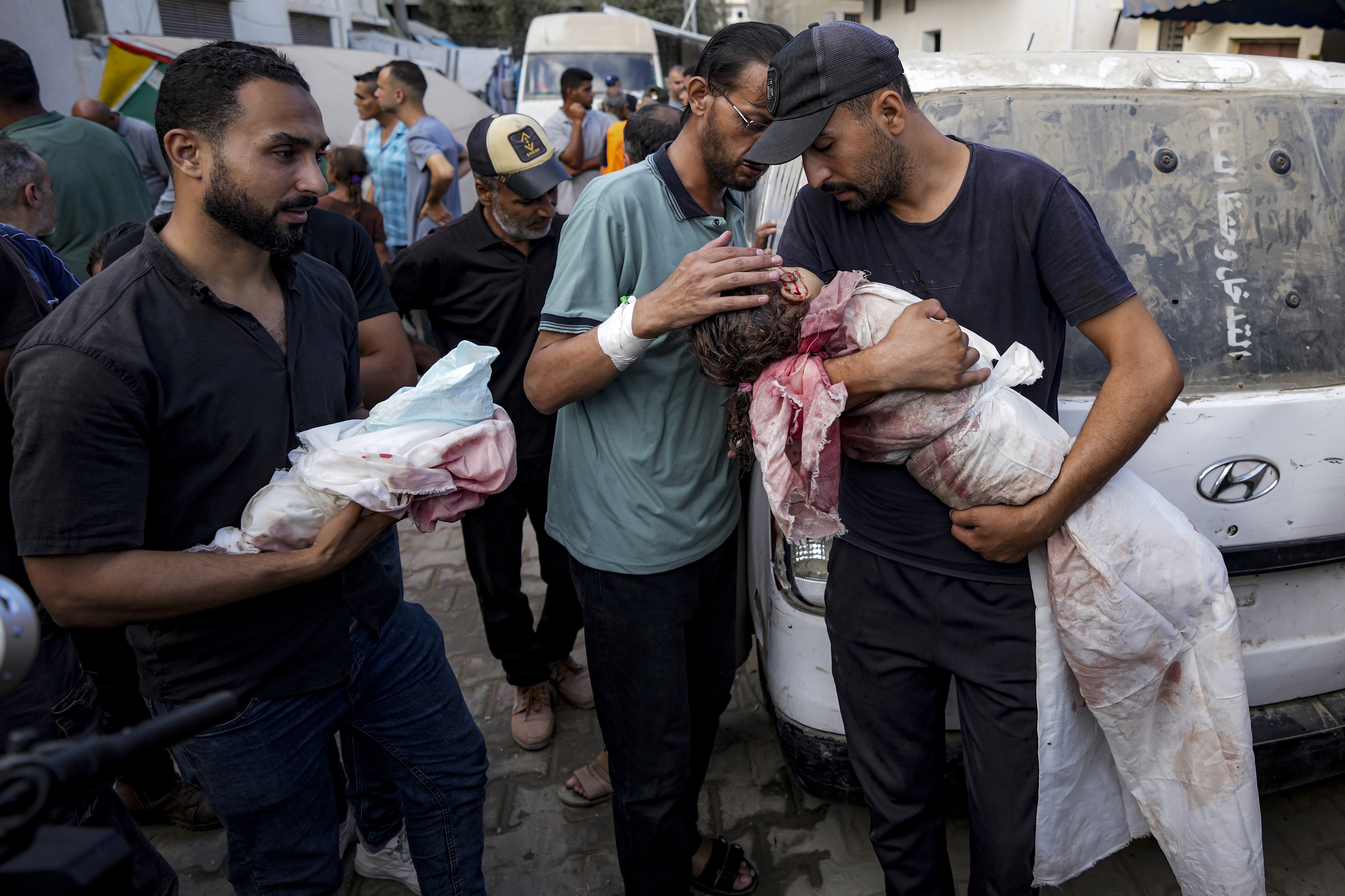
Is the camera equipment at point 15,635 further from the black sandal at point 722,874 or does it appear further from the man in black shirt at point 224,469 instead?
the black sandal at point 722,874

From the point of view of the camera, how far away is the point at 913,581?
188 cm

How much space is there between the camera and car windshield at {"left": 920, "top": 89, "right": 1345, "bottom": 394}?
2289 mm

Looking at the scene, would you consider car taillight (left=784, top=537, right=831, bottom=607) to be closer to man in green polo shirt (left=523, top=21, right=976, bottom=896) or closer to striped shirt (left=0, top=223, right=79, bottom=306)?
man in green polo shirt (left=523, top=21, right=976, bottom=896)

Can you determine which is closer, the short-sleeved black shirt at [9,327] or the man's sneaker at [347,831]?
the short-sleeved black shirt at [9,327]

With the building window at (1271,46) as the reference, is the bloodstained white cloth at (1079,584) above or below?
below

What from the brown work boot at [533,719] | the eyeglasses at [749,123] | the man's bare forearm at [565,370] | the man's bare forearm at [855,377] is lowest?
the brown work boot at [533,719]

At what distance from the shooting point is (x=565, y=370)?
1.92 m

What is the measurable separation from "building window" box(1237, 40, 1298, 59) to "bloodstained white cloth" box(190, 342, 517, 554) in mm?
14231

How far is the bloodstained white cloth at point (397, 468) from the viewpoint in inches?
64.9

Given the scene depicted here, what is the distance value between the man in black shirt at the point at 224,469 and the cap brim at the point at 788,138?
941 mm

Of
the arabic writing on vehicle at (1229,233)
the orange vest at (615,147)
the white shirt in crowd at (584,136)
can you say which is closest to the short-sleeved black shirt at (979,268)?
the arabic writing on vehicle at (1229,233)

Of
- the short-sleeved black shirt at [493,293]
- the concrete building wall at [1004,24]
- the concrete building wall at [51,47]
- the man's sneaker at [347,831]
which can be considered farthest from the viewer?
the concrete building wall at [1004,24]

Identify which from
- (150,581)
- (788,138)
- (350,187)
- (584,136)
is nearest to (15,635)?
(150,581)

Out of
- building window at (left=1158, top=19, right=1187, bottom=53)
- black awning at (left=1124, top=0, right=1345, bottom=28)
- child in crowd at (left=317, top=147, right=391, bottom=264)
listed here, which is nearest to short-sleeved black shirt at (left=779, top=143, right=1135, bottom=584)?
child in crowd at (left=317, top=147, right=391, bottom=264)
